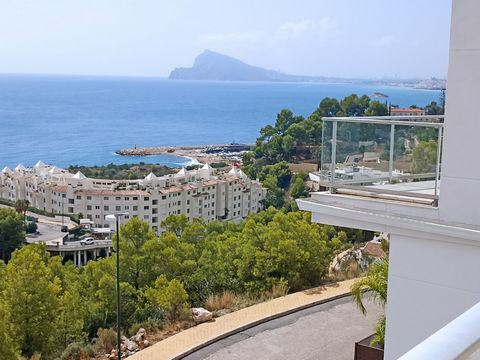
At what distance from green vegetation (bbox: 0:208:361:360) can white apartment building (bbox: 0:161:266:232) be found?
3615 centimetres

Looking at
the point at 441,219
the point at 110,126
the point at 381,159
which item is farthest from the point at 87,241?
the point at 110,126

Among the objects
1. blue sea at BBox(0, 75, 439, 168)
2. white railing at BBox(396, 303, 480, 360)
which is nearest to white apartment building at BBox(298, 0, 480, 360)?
white railing at BBox(396, 303, 480, 360)

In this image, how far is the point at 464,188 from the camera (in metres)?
3.59

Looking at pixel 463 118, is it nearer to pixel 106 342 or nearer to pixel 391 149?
pixel 391 149

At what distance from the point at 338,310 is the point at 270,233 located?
2.57m

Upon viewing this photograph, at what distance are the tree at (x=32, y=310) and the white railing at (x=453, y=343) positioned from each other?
921cm

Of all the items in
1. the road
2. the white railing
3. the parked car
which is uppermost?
the white railing

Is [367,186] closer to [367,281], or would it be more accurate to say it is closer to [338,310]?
[367,281]

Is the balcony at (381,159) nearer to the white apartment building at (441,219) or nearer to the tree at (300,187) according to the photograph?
the white apartment building at (441,219)

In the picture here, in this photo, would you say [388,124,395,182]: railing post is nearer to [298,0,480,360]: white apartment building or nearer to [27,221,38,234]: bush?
[298,0,480,360]: white apartment building

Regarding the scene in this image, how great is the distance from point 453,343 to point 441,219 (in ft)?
9.11

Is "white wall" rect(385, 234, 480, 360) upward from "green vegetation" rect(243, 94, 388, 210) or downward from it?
upward

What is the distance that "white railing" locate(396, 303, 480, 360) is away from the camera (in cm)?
100

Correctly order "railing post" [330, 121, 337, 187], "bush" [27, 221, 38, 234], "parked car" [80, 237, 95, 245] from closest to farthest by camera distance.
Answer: "railing post" [330, 121, 337, 187] → "parked car" [80, 237, 95, 245] → "bush" [27, 221, 38, 234]
